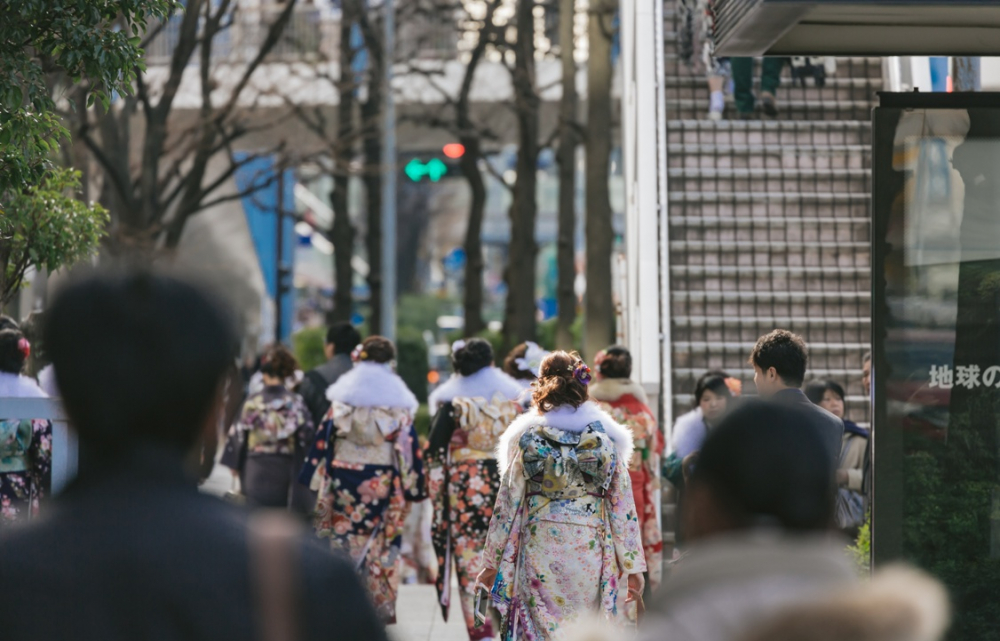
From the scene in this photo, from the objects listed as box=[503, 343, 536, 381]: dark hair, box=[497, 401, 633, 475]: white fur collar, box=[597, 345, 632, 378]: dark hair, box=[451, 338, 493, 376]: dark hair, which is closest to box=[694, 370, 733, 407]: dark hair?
box=[597, 345, 632, 378]: dark hair

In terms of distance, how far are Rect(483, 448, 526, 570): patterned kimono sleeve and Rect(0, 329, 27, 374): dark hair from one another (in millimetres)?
3549

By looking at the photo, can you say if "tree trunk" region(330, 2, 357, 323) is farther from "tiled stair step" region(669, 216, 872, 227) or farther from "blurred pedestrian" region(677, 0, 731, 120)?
"tiled stair step" region(669, 216, 872, 227)

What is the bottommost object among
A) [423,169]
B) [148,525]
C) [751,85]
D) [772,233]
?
[148,525]

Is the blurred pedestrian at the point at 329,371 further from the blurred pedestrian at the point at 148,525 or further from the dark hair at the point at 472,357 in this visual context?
the blurred pedestrian at the point at 148,525

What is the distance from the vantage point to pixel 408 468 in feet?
33.0

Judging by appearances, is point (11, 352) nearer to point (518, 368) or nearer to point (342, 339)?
point (518, 368)

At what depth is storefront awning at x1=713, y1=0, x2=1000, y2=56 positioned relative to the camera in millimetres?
4820

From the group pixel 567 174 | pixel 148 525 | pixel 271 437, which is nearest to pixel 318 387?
pixel 271 437

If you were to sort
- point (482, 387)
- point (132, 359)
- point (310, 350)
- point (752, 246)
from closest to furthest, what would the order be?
point (132, 359) → point (482, 387) → point (752, 246) → point (310, 350)

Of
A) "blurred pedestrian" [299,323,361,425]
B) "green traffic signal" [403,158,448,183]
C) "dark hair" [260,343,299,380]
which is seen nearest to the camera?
"dark hair" [260,343,299,380]

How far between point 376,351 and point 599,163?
26.0 feet

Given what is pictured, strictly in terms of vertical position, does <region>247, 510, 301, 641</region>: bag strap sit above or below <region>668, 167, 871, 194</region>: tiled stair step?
below

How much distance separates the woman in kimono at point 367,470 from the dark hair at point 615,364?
1.41 m

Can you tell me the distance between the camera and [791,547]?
2363 millimetres
